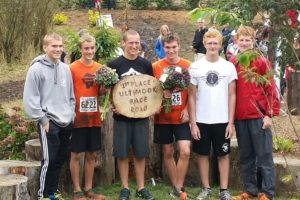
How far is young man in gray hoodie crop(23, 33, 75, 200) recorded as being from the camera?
6.54 metres

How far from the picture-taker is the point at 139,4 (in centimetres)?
2981

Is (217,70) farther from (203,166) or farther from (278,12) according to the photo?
(278,12)

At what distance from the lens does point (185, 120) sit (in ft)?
23.5

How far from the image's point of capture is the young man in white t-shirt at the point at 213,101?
276 inches

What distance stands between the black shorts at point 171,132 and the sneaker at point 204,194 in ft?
1.98

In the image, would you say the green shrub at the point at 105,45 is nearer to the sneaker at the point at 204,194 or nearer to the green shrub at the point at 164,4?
the sneaker at the point at 204,194

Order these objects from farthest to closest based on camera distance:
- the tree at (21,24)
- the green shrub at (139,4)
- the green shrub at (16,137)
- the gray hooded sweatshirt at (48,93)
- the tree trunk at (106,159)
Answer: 1. the green shrub at (139,4)
2. the tree at (21,24)
3. the green shrub at (16,137)
4. the tree trunk at (106,159)
5. the gray hooded sweatshirt at (48,93)

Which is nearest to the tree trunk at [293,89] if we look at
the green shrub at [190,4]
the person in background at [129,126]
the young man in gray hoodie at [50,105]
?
the person in background at [129,126]

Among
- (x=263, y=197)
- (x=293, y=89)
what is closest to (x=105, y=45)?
(x=263, y=197)

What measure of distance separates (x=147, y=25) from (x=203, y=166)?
1708 cm

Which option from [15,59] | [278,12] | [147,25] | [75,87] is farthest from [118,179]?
[147,25]

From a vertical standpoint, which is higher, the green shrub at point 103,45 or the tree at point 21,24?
the tree at point 21,24

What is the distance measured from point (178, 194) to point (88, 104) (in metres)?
1.38

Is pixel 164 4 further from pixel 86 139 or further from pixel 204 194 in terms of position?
pixel 86 139
